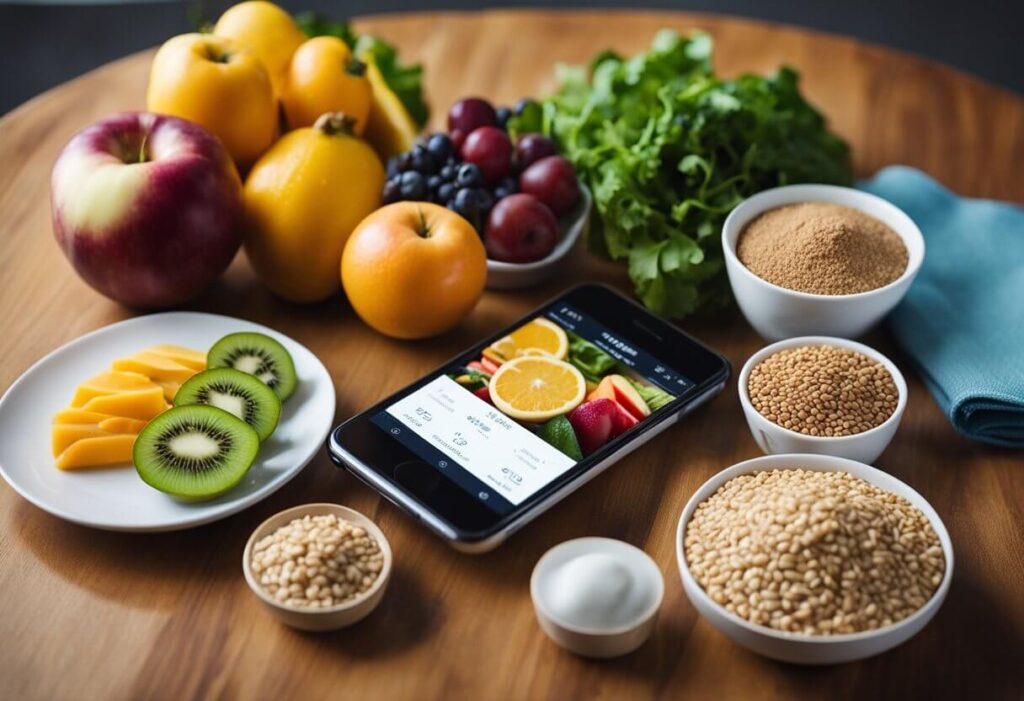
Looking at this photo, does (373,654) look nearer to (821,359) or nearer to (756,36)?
(821,359)

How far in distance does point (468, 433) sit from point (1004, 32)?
2699 mm

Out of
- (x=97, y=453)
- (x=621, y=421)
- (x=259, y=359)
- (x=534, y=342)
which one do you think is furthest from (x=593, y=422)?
(x=97, y=453)

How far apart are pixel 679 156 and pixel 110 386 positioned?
0.71 metres

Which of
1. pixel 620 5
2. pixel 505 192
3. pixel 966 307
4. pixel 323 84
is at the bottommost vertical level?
pixel 620 5

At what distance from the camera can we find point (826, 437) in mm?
1054

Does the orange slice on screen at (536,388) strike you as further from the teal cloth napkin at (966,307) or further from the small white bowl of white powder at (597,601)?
the teal cloth napkin at (966,307)

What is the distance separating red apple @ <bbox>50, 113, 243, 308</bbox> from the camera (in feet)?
3.89

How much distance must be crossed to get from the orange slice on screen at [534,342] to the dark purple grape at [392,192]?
0.78 ft

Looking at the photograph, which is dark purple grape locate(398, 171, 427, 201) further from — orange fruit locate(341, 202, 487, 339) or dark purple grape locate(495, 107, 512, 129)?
dark purple grape locate(495, 107, 512, 129)

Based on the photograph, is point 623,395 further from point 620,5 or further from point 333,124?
point 620,5

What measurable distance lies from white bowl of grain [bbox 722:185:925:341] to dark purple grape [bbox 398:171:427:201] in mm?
363

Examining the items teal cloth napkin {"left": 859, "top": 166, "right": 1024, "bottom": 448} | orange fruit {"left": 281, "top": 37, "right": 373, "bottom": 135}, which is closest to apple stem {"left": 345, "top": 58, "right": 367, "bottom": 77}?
orange fruit {"left": 281, "top": 37, "right": 373, "bottom": 135}

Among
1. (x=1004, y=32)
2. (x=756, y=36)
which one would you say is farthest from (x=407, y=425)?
(x=1004, y=32)

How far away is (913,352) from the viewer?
4.04 ft
